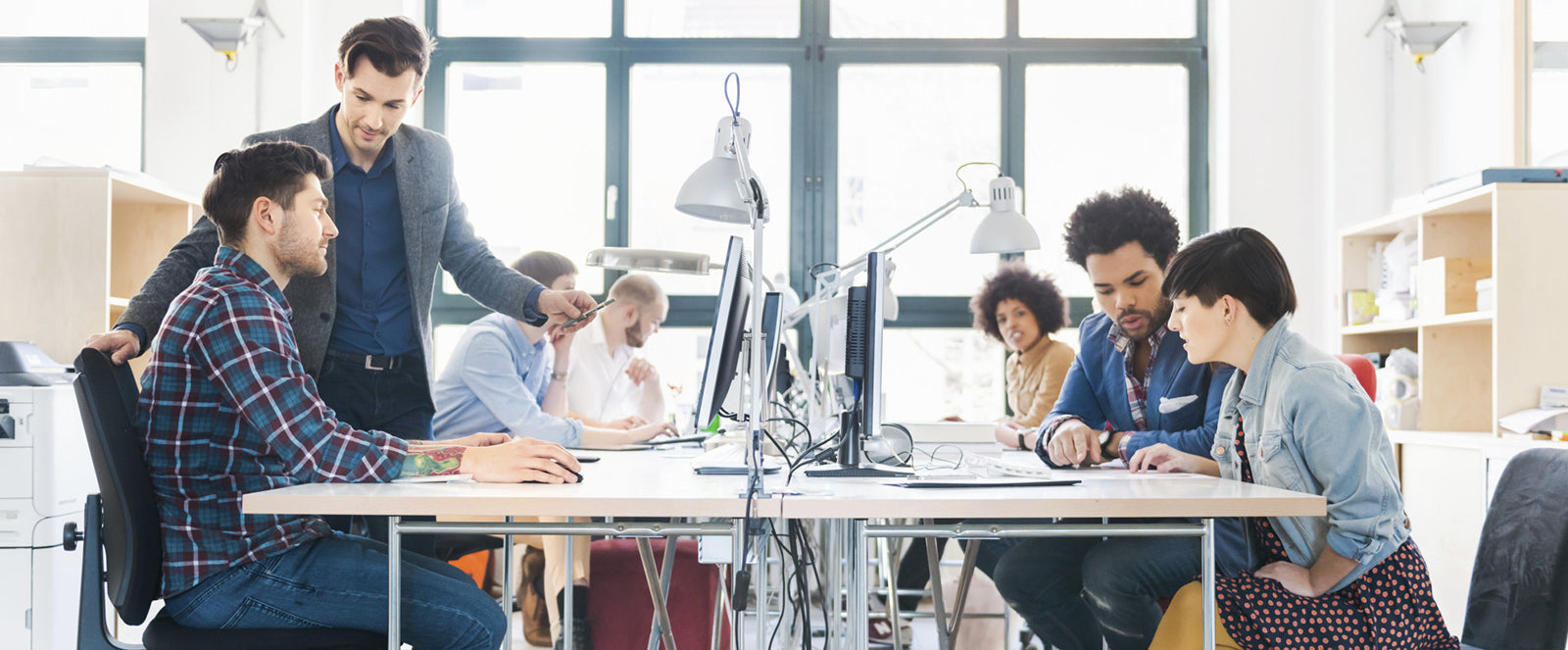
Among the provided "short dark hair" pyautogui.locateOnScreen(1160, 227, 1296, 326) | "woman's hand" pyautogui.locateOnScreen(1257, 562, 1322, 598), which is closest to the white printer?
"short dark hair" pyautogui.locateOnScreen(1160, 227, 1296, 326)

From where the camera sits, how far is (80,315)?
132 inches

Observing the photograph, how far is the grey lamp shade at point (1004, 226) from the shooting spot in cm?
273

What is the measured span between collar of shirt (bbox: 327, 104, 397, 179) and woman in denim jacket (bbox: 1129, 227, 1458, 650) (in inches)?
57.5

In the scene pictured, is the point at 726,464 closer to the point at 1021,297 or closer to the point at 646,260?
the point at 646,260

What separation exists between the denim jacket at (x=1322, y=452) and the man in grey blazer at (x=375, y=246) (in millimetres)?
1278

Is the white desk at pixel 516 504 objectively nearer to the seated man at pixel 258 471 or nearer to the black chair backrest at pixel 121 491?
the seated man at pixel 258 471

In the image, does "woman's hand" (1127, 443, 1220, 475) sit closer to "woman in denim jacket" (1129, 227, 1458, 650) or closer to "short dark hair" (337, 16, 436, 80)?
"woman in denim jacket" (1129, 227, 1458, 650)

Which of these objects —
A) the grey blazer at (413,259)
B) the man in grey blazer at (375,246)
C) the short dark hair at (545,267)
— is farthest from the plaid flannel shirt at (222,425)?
the short dark hair at (545,267)

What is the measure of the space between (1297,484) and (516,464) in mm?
1117

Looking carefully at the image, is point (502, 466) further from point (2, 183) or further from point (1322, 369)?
point (2, 183)

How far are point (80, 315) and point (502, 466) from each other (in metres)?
2.47

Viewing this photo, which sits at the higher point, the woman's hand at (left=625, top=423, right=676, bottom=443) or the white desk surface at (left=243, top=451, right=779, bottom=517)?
the white desk surface at (left=243, top=451, right=779, bottom=517)

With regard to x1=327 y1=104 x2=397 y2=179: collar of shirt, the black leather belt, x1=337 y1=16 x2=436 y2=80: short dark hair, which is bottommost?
the black leather belt

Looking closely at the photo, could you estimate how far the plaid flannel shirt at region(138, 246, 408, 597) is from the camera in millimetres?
1483
